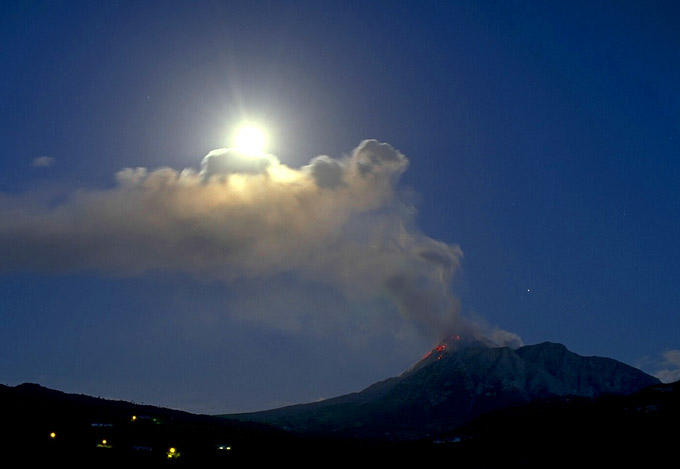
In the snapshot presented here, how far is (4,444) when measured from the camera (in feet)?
536

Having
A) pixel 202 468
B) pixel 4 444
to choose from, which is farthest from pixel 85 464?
pixel 202 468

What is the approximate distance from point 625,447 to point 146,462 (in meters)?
156

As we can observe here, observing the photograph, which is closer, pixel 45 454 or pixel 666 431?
pixel 45 454

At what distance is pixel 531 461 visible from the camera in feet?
626

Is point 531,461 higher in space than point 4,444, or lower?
lower

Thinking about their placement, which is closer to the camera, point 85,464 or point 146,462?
point 85,464

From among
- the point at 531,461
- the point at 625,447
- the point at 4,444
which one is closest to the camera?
the point at 4,444

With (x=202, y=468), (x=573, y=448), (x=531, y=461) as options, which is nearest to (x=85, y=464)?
(x=202, y=468)

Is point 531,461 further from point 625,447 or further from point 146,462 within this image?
point 146,462

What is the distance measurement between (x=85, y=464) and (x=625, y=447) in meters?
167

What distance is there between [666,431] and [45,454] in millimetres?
196559

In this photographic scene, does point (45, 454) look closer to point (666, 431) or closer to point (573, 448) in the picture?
point (573, 448)

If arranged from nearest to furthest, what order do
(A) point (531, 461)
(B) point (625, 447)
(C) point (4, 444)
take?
(C) point (4, 444)
(B) point (625, 447)
(A) point (531, 461)

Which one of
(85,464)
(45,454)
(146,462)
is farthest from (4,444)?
(146,462)
